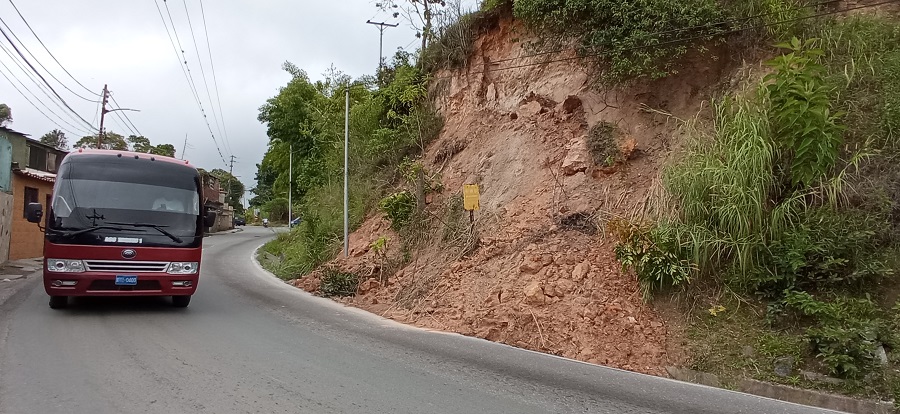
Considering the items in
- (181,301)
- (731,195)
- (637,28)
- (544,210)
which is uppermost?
(637,28)

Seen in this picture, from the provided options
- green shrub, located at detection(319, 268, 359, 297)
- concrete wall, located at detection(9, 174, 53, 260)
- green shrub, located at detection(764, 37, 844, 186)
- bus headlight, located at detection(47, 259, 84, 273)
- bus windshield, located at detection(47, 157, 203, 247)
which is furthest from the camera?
concrete wall, located at detection(9, 174, 53, 260)

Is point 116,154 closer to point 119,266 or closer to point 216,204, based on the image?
point 119,266

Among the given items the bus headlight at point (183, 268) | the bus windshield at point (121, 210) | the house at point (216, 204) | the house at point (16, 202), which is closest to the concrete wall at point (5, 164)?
the house at point (16, 202)

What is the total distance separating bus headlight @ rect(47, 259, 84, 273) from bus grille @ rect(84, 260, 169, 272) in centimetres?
12

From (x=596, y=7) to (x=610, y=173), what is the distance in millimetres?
3198

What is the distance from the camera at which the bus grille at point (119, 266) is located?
798 centimetres

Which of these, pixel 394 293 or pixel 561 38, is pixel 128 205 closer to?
pixel 394 293

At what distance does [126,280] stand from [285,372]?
3976 millimetres

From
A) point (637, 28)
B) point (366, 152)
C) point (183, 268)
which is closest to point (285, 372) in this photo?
point (183, 268)

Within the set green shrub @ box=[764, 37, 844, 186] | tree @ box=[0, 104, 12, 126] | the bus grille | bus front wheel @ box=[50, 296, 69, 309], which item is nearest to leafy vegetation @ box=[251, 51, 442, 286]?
the bus grille

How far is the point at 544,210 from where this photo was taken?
35.6 feet

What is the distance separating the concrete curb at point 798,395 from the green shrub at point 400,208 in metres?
8.17

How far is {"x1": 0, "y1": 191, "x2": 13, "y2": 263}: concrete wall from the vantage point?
17094 millimetres

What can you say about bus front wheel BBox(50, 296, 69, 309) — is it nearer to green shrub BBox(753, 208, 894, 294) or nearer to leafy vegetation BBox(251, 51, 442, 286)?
leafy vegetation BBox(251, 51, 442, 286)
